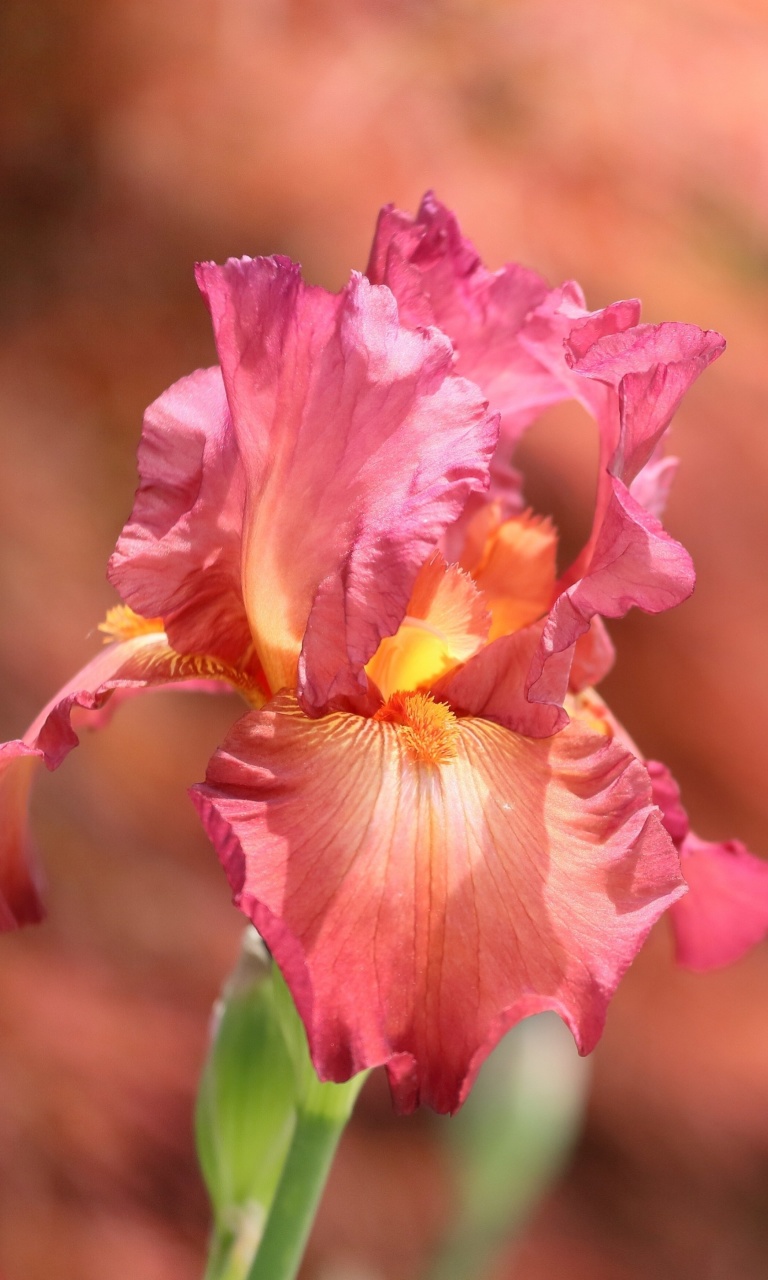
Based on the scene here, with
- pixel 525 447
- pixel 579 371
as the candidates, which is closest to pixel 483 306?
pixel 579 371

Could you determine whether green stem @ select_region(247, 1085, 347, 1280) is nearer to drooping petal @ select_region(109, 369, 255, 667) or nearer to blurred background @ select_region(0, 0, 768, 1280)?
drooping petal @ select_region(109, 369, 255, 667)

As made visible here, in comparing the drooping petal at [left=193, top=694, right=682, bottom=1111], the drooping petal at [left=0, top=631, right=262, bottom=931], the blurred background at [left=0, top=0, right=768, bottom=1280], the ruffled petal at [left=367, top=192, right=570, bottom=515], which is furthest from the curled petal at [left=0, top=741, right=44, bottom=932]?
the blurred background at [left=0, top=0, right=768, bottom=1280]

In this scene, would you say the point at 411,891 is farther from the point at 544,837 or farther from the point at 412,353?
the point at 412,353

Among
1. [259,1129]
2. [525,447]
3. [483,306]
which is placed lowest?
[259,1129]

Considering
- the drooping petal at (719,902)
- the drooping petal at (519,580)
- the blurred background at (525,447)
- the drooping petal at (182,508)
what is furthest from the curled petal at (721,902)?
the blurred background at (525,447)

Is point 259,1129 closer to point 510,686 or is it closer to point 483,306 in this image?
point 510,686

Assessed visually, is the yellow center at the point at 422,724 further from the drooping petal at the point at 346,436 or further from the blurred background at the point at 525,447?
the blurred background at the point at 525,447

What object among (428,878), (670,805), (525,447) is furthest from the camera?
(525,447)
